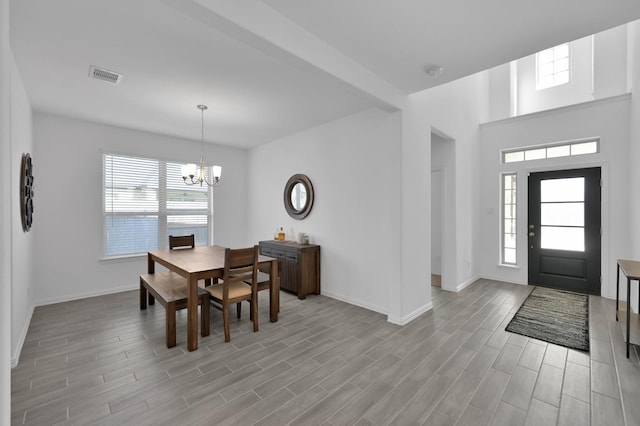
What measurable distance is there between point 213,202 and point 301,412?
4.80m

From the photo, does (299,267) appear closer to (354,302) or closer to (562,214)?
(354,302)

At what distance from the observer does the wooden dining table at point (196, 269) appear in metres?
2.74

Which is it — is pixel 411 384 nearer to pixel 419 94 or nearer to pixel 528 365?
pixel 528 365

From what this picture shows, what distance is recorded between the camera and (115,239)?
15.5 feet

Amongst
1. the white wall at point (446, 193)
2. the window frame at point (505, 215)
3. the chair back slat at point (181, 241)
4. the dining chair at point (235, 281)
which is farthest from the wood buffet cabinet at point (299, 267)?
the window frame at point (505, 215)

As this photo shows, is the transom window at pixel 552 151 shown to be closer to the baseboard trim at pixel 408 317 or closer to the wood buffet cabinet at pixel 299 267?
the baseboard trim at pixel 408 317

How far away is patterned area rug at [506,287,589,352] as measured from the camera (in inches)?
115

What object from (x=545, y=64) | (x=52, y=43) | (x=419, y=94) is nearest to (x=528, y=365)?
(x=419, y=94)

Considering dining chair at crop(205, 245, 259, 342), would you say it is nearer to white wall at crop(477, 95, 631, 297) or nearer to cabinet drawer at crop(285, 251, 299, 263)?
cabinet drawer at crop(285, 251, 299, 263)

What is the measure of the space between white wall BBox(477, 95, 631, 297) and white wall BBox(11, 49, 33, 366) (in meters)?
6.54

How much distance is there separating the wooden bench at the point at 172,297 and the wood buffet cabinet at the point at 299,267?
1523mm

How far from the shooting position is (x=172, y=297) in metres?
2.88

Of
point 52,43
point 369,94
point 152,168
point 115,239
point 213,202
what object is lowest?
point 115,239

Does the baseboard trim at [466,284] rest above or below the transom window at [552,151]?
below
